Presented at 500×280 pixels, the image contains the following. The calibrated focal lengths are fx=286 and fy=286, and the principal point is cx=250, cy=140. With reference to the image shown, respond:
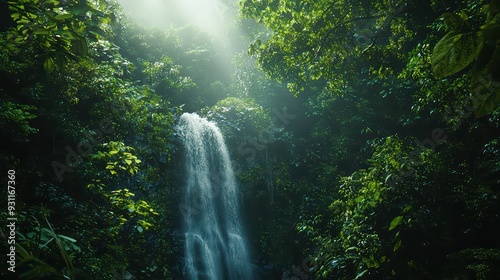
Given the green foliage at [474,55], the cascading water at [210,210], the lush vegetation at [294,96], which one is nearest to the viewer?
the green foliage at [474,55]

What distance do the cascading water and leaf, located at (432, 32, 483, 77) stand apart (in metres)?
10.7

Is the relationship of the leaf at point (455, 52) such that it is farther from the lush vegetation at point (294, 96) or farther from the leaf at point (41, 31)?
the leaf at point (41, 31)

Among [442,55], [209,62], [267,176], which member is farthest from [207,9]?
[442,55]

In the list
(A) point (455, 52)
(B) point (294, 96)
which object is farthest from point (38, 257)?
(B) point (294, 96)

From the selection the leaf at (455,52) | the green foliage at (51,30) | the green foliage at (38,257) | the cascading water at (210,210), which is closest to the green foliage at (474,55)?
the leaf at (455,52)

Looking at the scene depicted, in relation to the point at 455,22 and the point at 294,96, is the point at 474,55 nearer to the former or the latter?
the point at 455,22

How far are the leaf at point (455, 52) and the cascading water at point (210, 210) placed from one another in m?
10.7

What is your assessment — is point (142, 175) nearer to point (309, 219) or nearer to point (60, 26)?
point (309, 219)

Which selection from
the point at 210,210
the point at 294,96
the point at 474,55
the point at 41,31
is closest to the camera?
the point at 474,55

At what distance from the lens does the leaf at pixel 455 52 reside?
2.66ft

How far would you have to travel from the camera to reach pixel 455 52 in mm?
832

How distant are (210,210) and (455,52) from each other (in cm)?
1174

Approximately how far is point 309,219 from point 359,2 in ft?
28.5

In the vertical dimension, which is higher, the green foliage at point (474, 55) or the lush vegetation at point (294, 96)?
the lush vegetation at point (294, 96)
